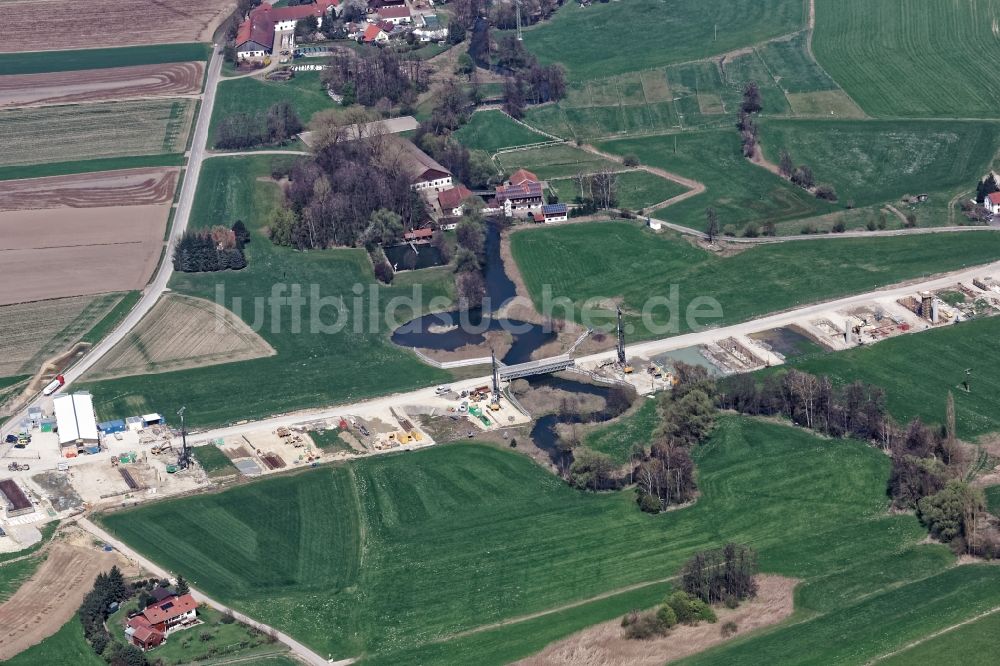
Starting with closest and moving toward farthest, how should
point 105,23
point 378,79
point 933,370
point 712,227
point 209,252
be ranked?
point 933,370 → point 209,252 → point 712,227 → point 378,79 → point 105,23

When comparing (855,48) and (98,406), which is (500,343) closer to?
(98,406)

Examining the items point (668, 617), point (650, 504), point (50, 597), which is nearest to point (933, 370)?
point (650, 504)

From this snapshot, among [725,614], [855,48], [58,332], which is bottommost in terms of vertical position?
[725,614]

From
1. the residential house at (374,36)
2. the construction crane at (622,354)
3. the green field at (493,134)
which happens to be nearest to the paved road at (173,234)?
the residential house at (374,36)

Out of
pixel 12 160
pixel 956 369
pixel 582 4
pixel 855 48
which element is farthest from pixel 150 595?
pixel 582 4

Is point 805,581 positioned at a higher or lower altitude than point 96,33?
lower

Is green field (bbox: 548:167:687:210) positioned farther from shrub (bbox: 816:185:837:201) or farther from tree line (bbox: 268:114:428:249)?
tree line (bbox: 268:114:428:249)

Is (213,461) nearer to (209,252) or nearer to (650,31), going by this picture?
(209,252)
